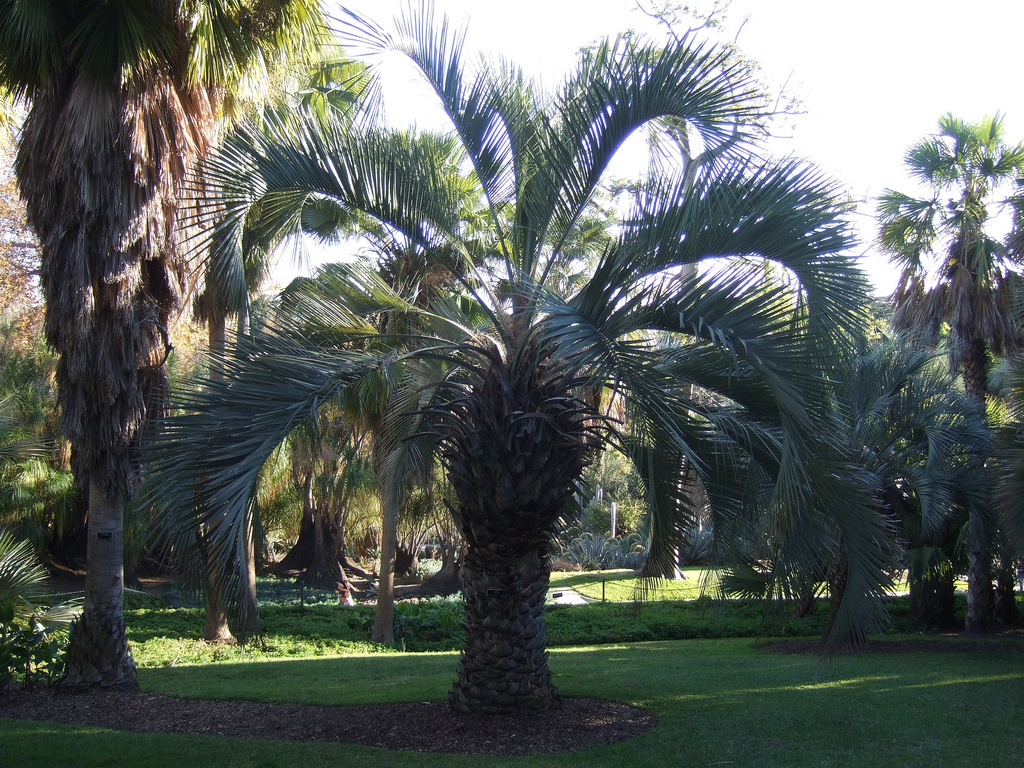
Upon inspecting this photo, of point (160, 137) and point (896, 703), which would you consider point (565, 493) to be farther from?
point (160, 137)

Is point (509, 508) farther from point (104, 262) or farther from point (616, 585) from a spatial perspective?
point (616, 585)

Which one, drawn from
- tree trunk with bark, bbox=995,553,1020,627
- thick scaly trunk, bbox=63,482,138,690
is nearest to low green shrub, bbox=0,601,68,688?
thick scaly trunk, bbox=63,482,138,690

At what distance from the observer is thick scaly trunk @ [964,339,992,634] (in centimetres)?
1318

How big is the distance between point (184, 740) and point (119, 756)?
67cm

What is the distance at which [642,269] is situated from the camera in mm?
6242

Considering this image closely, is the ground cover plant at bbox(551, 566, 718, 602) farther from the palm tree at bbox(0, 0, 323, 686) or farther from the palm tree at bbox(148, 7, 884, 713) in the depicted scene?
the palm tree at bbox(0, 0, 323, 686)

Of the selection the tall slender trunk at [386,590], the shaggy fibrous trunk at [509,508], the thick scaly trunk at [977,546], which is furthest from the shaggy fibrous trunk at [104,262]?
the thick scaly trunk at [977,546]

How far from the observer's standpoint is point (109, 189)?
8359 millimetres

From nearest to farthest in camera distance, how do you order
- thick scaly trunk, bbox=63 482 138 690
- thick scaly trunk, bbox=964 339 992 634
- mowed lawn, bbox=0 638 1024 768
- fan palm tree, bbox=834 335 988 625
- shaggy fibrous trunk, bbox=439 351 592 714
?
mowed lawn, bbox=0 638 1024 768 → shaggy fibrous trunk, bbox=439 351 592 714 → thick scaly trunk, bbox=63 482 138 690 → fan palm tree, bbox=834 335 988 625 → thick scaly trunk, bbox=964 339 992 634

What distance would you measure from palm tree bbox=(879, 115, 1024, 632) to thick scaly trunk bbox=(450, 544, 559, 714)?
12551 millimetres

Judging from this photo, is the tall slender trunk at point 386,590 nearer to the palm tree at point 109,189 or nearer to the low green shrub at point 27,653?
the palm tree at point 109,189

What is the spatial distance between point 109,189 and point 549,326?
18.5ft

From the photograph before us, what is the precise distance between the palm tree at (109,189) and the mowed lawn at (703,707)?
2.31 metres

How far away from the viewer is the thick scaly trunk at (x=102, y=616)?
8477 mm
